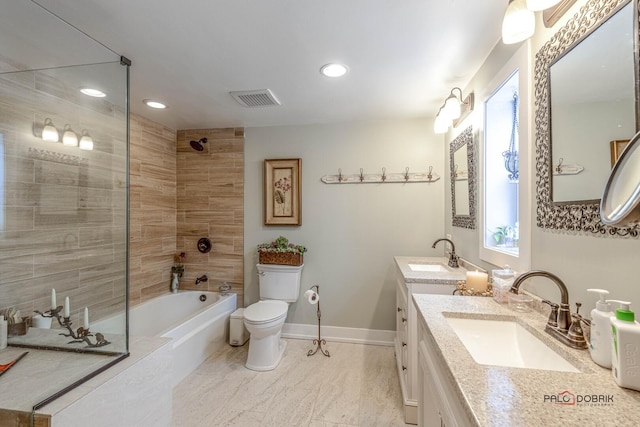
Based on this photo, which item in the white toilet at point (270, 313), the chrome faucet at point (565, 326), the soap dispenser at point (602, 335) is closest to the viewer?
the soap dispenser at point (602, 335)

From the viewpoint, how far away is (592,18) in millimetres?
896

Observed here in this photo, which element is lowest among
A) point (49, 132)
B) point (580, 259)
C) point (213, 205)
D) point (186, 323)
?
point (186, 323)

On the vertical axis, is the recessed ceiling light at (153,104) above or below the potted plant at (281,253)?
above

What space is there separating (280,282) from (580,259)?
7.65 feet

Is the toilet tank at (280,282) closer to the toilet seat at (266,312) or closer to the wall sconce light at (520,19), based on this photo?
the toilet seat at (266,312)

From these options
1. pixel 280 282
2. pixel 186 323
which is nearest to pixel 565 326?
pixel 280 282

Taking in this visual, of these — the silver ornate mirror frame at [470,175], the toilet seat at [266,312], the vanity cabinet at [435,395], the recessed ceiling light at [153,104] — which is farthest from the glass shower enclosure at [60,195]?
the silver ornate mirror frame at [470,175]

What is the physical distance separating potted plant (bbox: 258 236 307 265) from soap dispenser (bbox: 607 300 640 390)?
7.67ft

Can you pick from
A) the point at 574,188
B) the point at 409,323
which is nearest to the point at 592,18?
the point at 574,188

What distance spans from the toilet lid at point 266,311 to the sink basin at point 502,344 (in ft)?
5.25

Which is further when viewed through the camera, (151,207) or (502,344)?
(151,207)

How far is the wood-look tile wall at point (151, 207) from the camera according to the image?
2.67 meters

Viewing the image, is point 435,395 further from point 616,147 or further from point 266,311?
point 266,311

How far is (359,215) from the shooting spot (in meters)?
2.87
